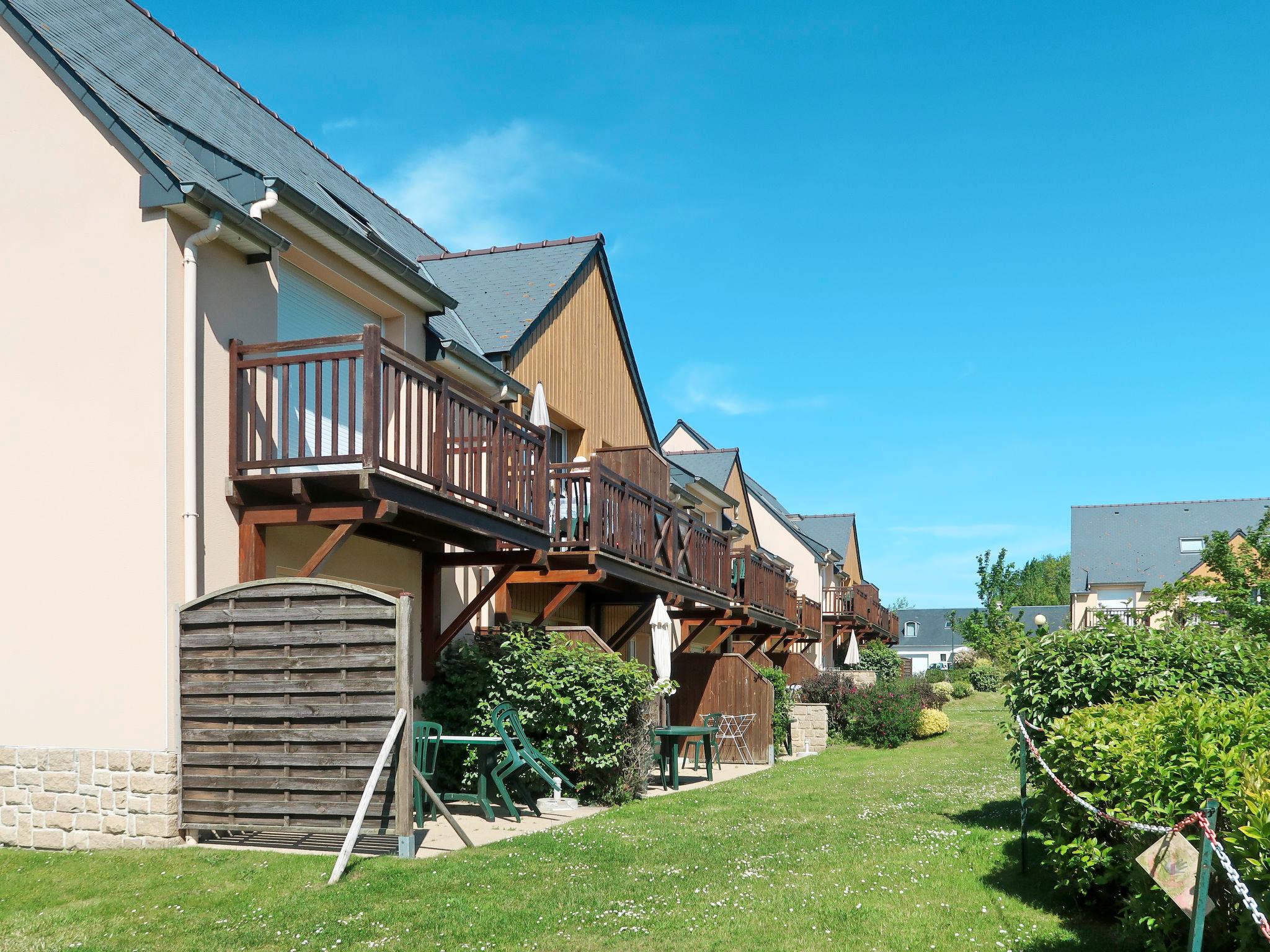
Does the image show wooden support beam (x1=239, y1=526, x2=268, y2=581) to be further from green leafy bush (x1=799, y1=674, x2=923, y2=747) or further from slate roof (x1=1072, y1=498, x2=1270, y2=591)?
slate roof (x1=1072, y1=498, x2=1270, y2=591)

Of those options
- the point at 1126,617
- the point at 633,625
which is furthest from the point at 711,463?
the point at 1126,617

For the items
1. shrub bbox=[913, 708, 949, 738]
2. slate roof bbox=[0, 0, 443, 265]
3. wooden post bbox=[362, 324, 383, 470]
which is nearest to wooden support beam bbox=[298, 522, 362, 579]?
wooden post bbox=[362, 324, 383, 470]

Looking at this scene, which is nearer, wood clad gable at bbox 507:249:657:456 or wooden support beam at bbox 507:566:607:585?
wooden support beam at bbox 507:566:607:585

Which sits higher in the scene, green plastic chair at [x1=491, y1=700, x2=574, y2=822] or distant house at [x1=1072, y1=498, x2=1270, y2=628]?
distant house at [x1=1072, y1=498, x2=1270, y2=628]

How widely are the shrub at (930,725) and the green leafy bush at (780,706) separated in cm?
470

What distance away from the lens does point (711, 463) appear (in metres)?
34.7

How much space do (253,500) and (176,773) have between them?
2418 mm

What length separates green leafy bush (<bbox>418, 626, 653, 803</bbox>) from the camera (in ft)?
42.5

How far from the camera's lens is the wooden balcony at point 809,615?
3309cm

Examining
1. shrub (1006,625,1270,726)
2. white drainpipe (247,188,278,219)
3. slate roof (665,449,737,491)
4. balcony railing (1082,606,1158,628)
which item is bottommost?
shrub (1006,625,1270,726)

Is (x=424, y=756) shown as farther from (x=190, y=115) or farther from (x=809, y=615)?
(x=809, y=615)

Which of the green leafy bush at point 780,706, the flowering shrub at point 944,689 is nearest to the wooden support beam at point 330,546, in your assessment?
the green leafy bush at point 780,706

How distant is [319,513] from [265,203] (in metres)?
2.91

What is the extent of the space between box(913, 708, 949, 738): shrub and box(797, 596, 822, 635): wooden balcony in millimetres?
4959
